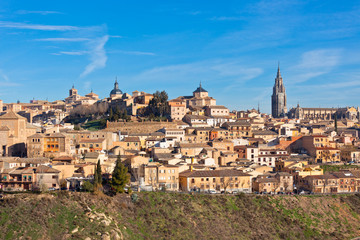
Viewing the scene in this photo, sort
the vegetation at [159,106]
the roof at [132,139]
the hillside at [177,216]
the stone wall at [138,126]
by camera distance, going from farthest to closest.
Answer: the vegetation at [159,106]
the stone wall at [138,126]
the roof at [132,139]
the hillside at [177,216]

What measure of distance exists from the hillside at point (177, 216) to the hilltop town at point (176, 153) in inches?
113

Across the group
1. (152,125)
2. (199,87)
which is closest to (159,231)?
(152,125)

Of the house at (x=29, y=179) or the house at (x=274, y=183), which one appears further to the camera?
the house at (x=274, y=183)

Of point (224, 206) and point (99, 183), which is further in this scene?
point (224, 206)

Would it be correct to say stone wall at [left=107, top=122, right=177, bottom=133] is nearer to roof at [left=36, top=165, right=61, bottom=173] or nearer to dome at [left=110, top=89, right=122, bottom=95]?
roof at [left=36, top=165, right=61, bottom=173]

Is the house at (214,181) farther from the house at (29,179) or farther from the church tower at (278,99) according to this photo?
the church tower at (278,99)

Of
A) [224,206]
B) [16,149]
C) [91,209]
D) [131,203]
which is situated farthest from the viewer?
[16,149]

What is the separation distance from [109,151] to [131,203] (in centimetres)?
1949

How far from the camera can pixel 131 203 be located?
41.9m

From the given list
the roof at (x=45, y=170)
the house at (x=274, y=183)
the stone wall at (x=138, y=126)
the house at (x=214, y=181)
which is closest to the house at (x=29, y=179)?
the roof at (x=45, y=170)

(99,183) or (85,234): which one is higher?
(99,183)

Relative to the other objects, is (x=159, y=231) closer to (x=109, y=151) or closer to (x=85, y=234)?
(x=85, y=234)

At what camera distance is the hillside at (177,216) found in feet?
117

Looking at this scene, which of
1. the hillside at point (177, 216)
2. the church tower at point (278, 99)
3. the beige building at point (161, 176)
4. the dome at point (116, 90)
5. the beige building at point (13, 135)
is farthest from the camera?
the church tower at point (278, 99)
